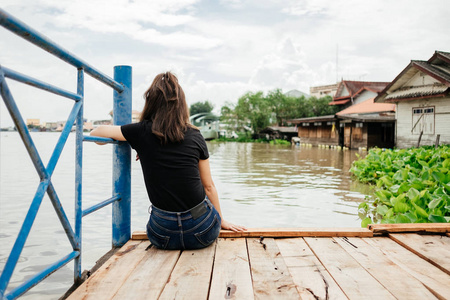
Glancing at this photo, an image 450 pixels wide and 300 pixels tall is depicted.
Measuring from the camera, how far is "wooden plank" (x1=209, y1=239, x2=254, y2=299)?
1663 millimetres

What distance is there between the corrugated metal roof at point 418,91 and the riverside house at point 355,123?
245 centimetres

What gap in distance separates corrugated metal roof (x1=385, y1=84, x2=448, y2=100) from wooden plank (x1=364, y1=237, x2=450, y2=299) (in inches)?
577

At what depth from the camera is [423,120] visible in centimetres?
A: 1652

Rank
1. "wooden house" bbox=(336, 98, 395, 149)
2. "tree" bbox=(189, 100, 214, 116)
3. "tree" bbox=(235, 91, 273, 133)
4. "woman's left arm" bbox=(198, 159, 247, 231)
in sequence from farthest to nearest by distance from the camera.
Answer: "tree" bbox=(189, 100, 214, 116) → "tree" bbox=(235, 91, 273, 133) → "wooden house" bbox=(336, 98, 395, 149) → "woman's left arm" bbox=(198, 159, 247, 231)

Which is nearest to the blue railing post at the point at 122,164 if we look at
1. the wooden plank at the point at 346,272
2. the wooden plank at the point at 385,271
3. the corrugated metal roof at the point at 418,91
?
the wooden plank at the point at 346,272

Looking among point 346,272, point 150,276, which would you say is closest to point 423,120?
point 346,272

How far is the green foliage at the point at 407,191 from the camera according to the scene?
397 cm

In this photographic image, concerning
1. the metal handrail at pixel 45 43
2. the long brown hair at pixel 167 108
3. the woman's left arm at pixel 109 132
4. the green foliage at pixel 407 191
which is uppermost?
the metal handrail at pixel 45 43

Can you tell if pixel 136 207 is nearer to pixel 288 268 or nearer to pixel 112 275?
pixel 112 275

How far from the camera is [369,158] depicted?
33.8 feet

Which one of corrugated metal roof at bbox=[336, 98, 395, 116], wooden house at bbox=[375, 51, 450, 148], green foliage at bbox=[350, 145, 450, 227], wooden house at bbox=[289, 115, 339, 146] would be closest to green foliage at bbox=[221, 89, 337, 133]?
wooden house at bbox=[289, 115, 339, 146]

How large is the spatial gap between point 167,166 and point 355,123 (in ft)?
72.0

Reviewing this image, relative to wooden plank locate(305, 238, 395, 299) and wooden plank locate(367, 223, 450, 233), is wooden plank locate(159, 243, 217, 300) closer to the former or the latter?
wooden plank locate(305, 238, 395, 299)

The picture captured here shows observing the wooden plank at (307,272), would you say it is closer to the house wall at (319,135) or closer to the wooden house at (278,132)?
the house wall at (319,135)
